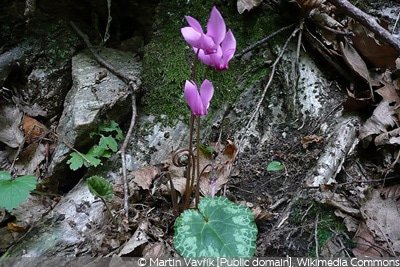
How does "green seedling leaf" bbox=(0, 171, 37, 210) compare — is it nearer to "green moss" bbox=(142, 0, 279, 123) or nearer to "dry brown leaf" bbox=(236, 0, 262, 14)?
"green moss" bbox=(142, 0, 279, 123)

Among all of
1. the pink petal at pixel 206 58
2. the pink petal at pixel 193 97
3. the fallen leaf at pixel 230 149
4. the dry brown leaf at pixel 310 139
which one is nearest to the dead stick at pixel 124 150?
the fallen leaf at pixel 230 149

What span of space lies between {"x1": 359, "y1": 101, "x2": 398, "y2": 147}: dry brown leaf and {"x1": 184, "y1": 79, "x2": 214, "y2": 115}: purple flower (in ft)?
2.70

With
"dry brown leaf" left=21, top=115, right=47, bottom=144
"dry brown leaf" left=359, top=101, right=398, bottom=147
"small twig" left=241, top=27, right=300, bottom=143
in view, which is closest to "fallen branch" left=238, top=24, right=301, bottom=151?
"small twig" left=241, top=27, right=300, bottom=143

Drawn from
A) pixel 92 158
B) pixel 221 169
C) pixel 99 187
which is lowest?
pixel 92 158

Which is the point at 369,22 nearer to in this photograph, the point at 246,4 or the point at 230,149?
the point at 246,4

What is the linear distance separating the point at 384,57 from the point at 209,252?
137 centimetres

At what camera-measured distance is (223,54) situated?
4.88ft

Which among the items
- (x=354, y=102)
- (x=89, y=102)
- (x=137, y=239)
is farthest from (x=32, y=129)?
(x=354, y=102)

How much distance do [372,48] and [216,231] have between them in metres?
1.28

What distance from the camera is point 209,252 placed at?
1377mm

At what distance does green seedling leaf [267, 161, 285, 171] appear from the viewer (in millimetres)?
1911

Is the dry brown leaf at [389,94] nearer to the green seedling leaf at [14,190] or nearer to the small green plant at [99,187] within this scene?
the small green plant at [99,187]

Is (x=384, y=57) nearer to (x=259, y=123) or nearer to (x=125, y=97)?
(x=259, y=123)

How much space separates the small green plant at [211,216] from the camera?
1.39m
